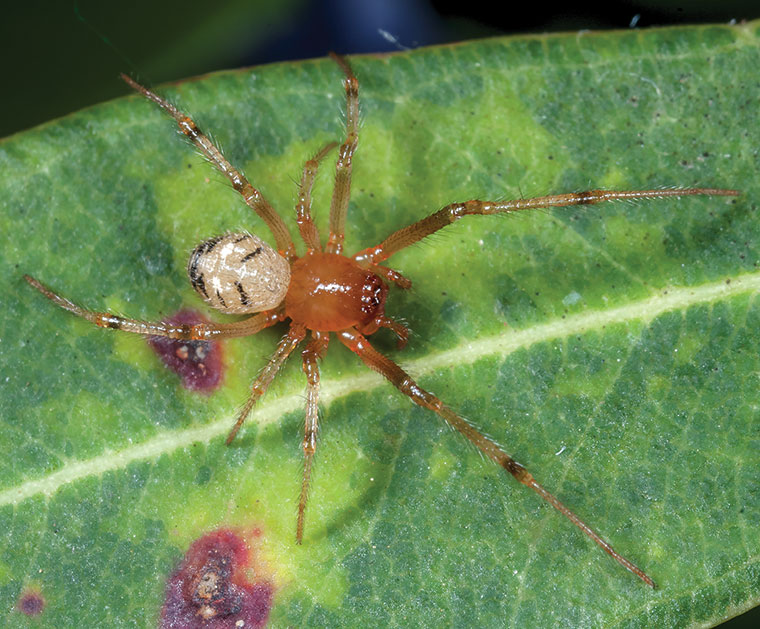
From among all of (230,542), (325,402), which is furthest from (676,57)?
(230,542)

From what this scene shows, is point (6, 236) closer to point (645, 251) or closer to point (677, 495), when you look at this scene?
point (645, 251)

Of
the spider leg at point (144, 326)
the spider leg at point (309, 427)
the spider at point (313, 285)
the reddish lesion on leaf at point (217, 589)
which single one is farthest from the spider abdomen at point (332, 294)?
the reddish lesion on leaf at point (217, 589)

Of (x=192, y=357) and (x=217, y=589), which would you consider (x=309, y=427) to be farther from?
(x=217, y=589)

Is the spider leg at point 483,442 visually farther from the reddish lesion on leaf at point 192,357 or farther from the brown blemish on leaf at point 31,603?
the brown blemish on leaf at point 31,603

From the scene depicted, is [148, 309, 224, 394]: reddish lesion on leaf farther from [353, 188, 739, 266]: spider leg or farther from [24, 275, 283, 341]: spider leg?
[353, 188, 739, 266]: spider leg

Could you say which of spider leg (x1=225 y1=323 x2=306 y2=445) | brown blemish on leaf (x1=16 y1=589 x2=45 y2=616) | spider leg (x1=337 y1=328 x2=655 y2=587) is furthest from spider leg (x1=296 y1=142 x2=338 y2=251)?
brown blemish on leaf (x1=16 y1=589 x2=45 y2=616)

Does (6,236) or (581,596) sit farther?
(6,236)
